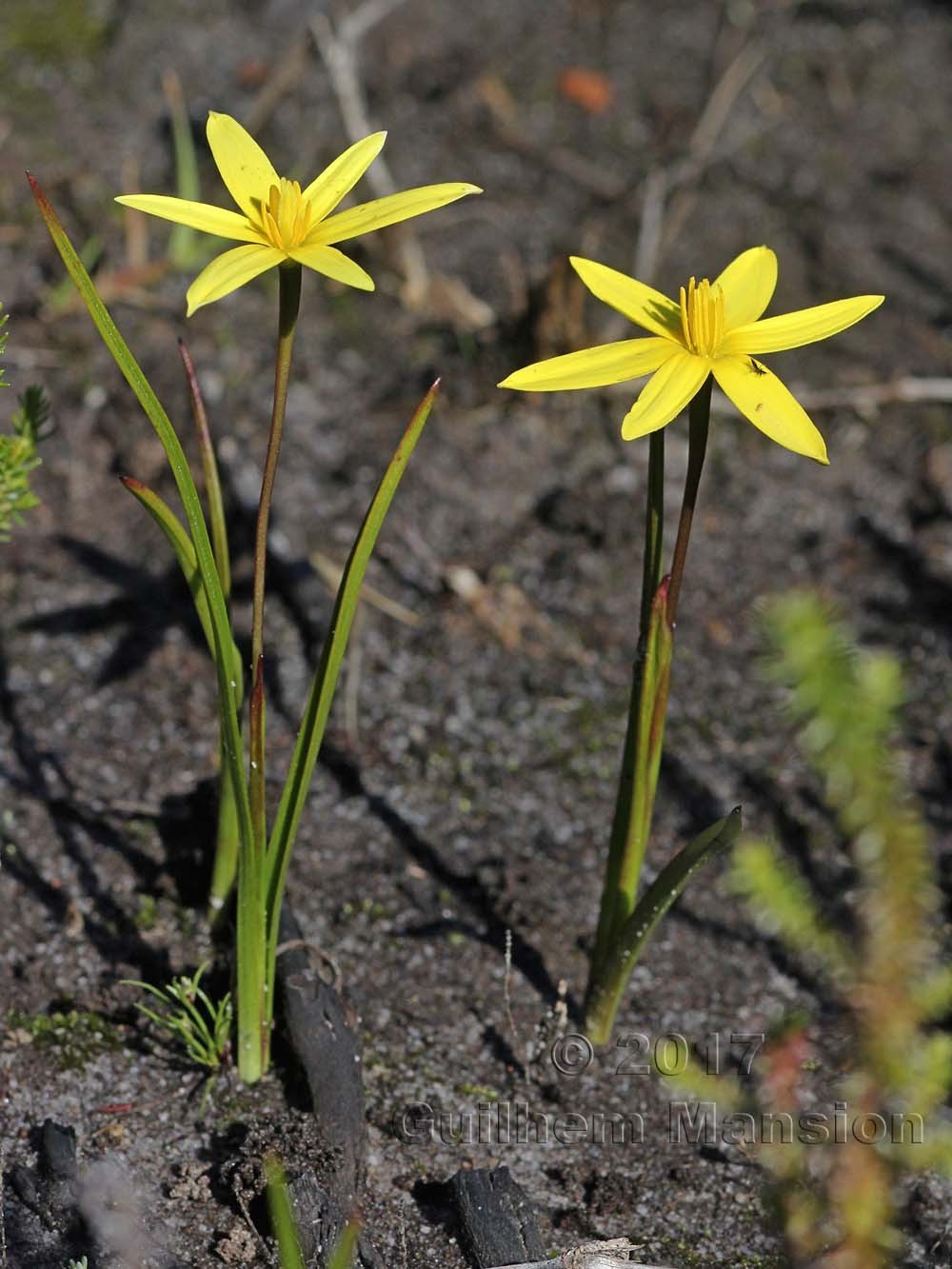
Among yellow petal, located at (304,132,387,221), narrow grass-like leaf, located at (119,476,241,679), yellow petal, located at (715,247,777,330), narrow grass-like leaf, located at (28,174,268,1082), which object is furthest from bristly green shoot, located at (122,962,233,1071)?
yellow petal, located at (715,247,777,330)

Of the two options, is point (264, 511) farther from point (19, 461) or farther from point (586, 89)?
point (586, 89)

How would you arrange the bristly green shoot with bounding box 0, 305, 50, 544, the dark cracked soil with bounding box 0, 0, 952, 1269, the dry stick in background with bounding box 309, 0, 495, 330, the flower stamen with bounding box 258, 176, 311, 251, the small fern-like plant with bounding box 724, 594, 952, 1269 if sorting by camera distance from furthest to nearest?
the dry stick in background with bounding box 309, 0, 495, 330 → the dark cracked soil with bounding box 0, 0, 952, 1269 → the bristly green shoot with bounding box 0, 305, 50, 544 → the flower stamen with bounding box 258, 176, 311, 251 → the small fern-like plant with bounding box 724, 594, 952, 1269

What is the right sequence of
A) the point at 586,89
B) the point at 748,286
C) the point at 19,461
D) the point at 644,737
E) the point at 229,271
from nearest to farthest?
the point at 229,271
the point at 748,286
the point at 644,737
the point at 19,461
the point at 586,89

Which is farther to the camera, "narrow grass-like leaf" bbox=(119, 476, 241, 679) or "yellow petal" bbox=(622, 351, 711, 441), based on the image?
"narrow grass-like leaf" bbox=(119, 476, 241, 679)

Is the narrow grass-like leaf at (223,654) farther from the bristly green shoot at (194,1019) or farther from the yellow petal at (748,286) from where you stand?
the yellow petal at (748,286)

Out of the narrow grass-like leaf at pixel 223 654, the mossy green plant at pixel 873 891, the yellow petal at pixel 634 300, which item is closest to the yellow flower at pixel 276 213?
the narrow grass-like leaf at pixel 223 654

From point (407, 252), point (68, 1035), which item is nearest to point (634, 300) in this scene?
point (68, 1035)

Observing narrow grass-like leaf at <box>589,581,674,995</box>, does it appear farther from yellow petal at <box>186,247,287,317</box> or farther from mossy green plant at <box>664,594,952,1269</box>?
yellow petal at <box>186,247,287,317</box>
